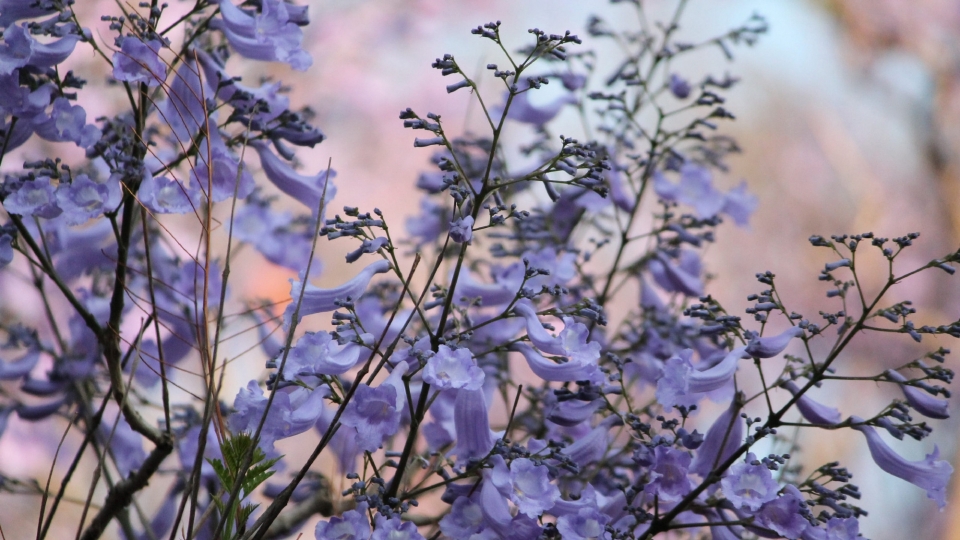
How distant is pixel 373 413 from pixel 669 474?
161 millimetres

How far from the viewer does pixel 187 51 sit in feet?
1.80

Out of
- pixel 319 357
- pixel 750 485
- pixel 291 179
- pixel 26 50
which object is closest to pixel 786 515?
pixel 750 485

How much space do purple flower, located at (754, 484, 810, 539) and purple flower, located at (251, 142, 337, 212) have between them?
0.32 meters

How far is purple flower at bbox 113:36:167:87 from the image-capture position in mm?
493

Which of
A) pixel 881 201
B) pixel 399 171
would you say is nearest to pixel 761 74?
pixel 881 201

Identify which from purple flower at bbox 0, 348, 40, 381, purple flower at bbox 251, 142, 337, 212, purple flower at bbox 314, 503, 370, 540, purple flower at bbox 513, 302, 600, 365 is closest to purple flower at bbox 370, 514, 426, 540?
purple flower at bbox 314, 503, 370, 540

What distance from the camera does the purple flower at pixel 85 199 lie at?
19.2 inches

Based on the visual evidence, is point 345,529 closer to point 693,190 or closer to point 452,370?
point 452,370

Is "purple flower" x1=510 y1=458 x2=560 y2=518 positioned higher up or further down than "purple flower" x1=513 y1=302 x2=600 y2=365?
further down

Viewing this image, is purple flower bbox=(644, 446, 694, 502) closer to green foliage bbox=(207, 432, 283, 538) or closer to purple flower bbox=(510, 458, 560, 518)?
purple flower bbox=(510, 458, 560, 518)

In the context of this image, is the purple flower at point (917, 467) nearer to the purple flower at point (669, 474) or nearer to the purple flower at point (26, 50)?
the purple flower at point (669, 474)

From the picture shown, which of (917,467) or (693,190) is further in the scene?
(693,190)

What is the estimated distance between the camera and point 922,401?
477 millimetres

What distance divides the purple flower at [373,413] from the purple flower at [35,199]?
21cm
